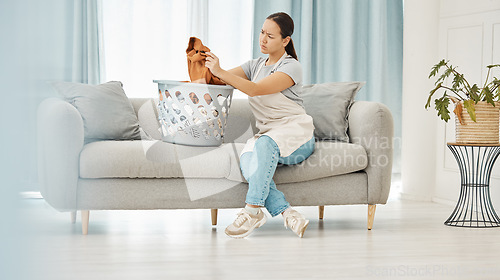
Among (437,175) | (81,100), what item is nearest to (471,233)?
(437,175)

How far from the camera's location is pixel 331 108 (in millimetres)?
2920

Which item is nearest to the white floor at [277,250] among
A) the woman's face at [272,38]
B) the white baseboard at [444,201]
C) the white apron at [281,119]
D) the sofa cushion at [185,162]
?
the sofa cushion at [185,162]

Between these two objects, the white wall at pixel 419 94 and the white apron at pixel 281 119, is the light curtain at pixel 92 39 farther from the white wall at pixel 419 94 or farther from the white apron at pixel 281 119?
the white wall at pixel 419 94

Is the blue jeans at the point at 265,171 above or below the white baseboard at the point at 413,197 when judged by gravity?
above

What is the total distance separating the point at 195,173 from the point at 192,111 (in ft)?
0.92

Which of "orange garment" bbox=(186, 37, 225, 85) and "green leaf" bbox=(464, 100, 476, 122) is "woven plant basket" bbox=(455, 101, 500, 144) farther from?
"orange garment" bbox=(186, 37, 225, 85)

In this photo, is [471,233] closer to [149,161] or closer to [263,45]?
[263,45]

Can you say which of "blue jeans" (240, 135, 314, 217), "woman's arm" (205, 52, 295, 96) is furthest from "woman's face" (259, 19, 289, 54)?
"blue jeans" (240, 135, 314, 217)

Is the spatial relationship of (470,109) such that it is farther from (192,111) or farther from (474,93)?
(192,111)

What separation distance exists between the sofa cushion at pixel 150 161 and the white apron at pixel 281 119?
0.55 feet

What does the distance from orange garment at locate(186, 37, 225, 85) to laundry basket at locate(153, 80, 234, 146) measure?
6 centimetres

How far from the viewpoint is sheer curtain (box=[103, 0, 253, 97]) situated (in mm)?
3912

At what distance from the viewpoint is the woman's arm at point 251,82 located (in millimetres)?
2371

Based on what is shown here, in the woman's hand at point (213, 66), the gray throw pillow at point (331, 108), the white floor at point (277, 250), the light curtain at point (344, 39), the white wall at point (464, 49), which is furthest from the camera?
the light curtain at point (344, 39)
